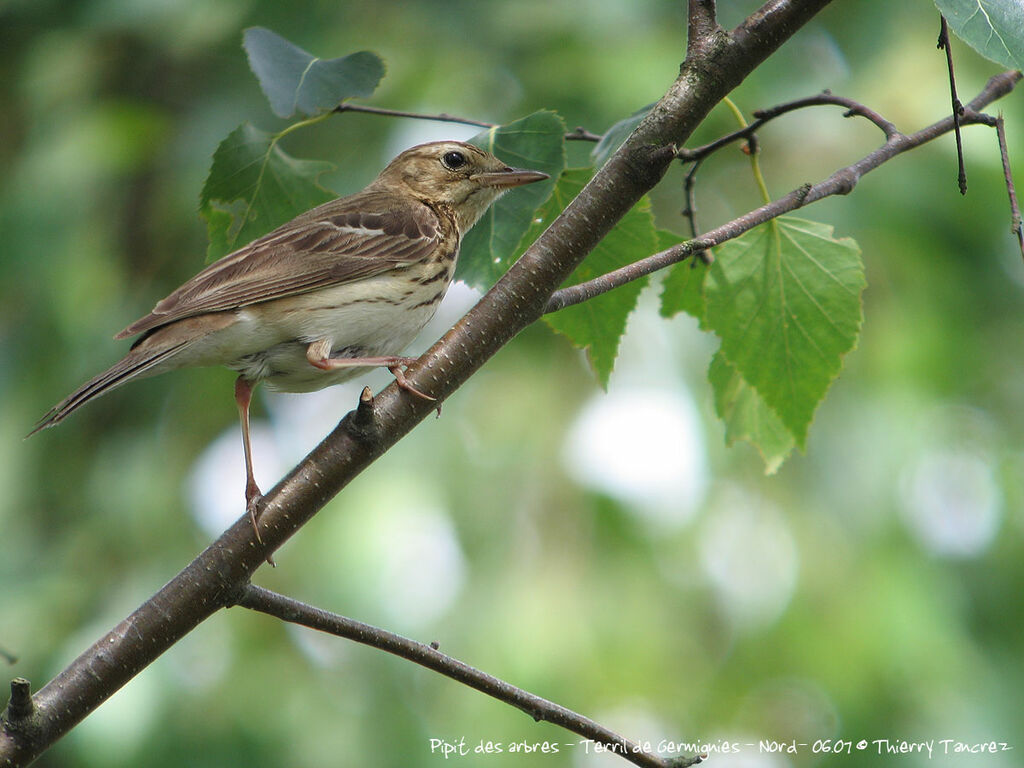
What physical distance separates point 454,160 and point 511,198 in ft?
5.80

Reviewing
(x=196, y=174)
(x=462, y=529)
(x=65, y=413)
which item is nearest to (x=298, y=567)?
(x=462, y=529)

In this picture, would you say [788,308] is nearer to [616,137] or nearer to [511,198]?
Answer: [616,137]

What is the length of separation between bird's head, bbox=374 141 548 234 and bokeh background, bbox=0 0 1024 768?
2.21 m

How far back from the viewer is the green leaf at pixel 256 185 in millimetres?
3510

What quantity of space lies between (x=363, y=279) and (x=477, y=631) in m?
4.22

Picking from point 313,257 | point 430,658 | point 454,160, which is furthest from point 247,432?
point 454,160

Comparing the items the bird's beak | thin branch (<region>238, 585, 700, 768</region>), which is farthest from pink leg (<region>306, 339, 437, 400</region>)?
thin branch (<region>238, 585, 700, 768</region>)

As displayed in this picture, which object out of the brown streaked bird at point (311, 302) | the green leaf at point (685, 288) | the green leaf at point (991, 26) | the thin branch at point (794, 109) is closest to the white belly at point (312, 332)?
the brown streaked bird at point (311, 302)

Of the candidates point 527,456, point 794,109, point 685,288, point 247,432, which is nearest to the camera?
point 794,109

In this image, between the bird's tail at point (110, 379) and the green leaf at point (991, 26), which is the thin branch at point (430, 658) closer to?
the bird's tail at point (110, 379)

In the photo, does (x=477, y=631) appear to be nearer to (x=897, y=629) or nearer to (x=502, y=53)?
(x=897, y=629)

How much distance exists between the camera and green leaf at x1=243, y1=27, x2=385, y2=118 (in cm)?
321

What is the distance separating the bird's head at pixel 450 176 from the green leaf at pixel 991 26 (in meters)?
2.44

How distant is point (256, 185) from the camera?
3566mm
